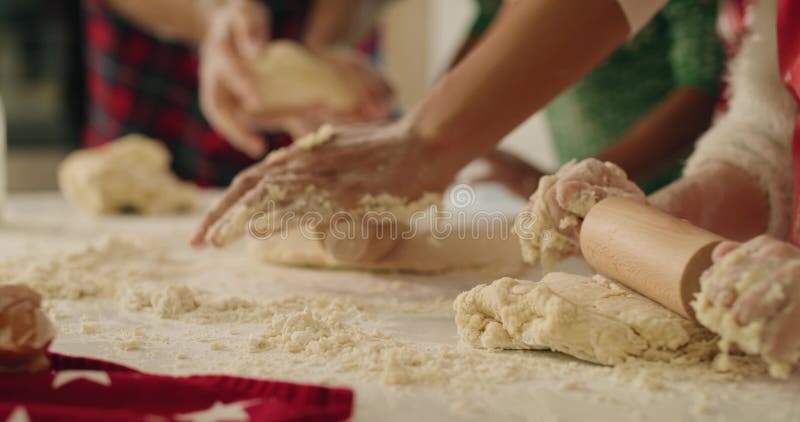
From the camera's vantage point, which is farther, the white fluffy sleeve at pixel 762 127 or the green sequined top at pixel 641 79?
the green sequined top at pixel 641 79

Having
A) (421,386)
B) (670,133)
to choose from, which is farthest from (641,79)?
(421,386)

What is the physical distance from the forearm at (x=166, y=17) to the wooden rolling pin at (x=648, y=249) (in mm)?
1988

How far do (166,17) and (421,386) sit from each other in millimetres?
2289

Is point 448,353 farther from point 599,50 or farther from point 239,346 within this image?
point 599,50

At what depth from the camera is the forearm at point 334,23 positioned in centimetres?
233

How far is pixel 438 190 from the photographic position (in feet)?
3.06

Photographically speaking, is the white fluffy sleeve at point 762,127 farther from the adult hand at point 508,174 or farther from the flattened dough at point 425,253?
the adult hand at point 508,174

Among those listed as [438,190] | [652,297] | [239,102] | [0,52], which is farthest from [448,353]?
[0,52]

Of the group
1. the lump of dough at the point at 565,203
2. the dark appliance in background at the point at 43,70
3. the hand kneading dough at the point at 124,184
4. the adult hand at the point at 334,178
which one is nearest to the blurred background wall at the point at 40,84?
the dark appliance in background at the point at 43,70

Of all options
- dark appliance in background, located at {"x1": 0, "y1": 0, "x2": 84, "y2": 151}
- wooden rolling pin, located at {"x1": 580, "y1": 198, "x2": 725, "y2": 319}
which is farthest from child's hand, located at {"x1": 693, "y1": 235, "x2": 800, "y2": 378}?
dark appliance in background, located at {"x1": 0, "y1": 0, "x2": 84, "y2": 151}

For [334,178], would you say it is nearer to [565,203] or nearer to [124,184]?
[565,203]

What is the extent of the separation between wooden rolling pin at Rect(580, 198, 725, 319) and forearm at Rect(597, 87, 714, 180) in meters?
0.68

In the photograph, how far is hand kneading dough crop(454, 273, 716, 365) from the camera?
1.99 ft

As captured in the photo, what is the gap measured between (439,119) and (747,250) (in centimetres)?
42
